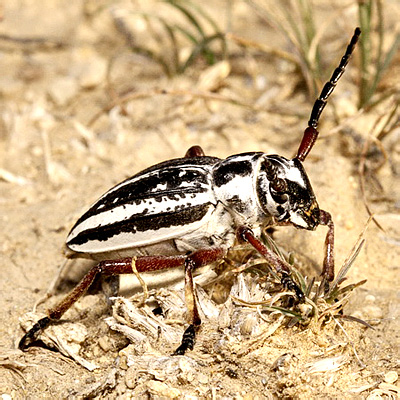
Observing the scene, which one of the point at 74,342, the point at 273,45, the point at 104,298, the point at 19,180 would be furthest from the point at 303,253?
the point at 273,45

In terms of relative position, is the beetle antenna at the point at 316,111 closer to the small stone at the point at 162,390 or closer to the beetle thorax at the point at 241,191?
the beetle thorax at the point at 241,191

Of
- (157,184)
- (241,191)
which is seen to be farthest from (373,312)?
(157,184)

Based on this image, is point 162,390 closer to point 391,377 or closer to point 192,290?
point 192,290

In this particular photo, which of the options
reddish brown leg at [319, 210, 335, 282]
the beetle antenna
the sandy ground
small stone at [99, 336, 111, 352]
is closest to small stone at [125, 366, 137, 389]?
the sandy ground

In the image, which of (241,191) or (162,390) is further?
(241,191)

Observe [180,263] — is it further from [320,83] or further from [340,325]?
[320,83]

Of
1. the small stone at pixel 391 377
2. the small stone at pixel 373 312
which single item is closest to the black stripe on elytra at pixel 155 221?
the small stone at pixel 373 312
